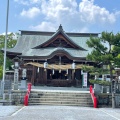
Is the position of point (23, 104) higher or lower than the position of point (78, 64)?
lower

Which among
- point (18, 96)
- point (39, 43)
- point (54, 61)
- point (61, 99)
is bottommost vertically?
point (61, 99)

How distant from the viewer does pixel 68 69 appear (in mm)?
26406

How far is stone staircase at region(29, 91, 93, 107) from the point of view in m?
17.8

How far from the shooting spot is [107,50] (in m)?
18.0

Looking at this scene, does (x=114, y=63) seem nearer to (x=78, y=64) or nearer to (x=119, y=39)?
(x=119, y=39)

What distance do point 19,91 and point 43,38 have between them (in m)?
14.5

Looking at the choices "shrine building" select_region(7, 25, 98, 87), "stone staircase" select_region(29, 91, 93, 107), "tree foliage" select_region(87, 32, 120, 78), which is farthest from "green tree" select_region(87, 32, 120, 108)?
"shrine building" select_region(7, 25, 98, 87)

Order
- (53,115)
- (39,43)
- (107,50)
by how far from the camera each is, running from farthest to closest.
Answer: (39,43) → (107,50) → (53,115)

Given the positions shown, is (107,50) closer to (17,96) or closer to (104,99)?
(104,99)

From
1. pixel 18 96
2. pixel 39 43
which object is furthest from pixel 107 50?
pixel 39 43

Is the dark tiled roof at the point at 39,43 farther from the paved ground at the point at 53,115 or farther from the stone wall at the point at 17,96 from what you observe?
the paved ground at the point at 53,115

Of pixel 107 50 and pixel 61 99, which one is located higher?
pixel 107 50

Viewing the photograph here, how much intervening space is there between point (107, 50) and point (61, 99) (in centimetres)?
522

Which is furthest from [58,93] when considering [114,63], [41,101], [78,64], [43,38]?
[43,38]
